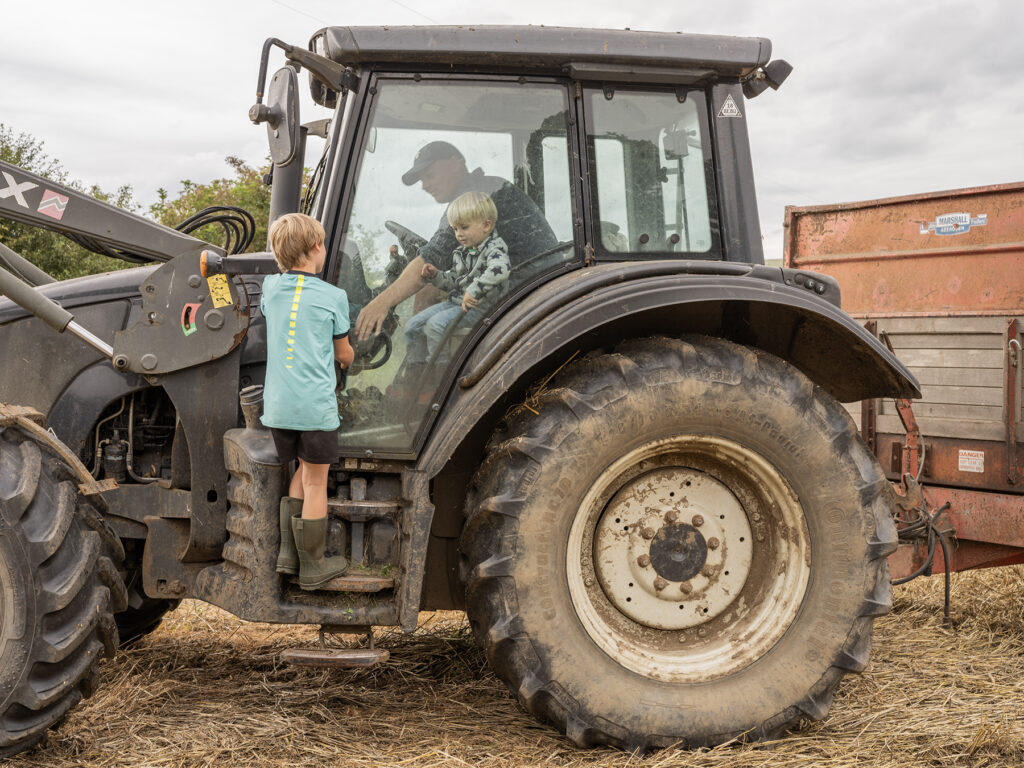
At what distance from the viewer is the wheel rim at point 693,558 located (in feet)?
10.1

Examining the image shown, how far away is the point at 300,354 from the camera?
2973 mm

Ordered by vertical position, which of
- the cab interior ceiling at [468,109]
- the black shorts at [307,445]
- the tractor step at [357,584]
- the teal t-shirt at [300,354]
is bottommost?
the tractor step at [357,584]

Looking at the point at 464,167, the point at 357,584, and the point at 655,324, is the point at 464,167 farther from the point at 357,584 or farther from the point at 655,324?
the point at 357,584

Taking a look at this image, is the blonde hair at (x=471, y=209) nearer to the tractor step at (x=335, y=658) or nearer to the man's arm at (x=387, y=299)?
the man's arm at (x=387, y=299)

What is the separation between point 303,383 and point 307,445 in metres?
0.20

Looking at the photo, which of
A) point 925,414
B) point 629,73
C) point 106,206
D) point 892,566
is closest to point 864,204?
point 925,414

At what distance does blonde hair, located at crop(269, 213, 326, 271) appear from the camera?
2977 mm

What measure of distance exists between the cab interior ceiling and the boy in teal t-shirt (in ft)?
1.64

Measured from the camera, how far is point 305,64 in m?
3.10

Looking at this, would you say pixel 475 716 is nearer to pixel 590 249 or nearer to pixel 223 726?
pixel 223 726

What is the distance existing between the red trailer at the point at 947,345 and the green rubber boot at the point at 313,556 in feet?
8.09

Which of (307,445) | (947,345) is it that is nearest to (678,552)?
(307,445)

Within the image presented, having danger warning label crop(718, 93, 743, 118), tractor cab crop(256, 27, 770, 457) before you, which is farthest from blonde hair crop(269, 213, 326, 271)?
danger warning label crop(718, 93, 743, 118)

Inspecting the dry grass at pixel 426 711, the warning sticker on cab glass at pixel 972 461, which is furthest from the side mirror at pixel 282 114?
the warning sticker on cab glass at pixel 972 461
